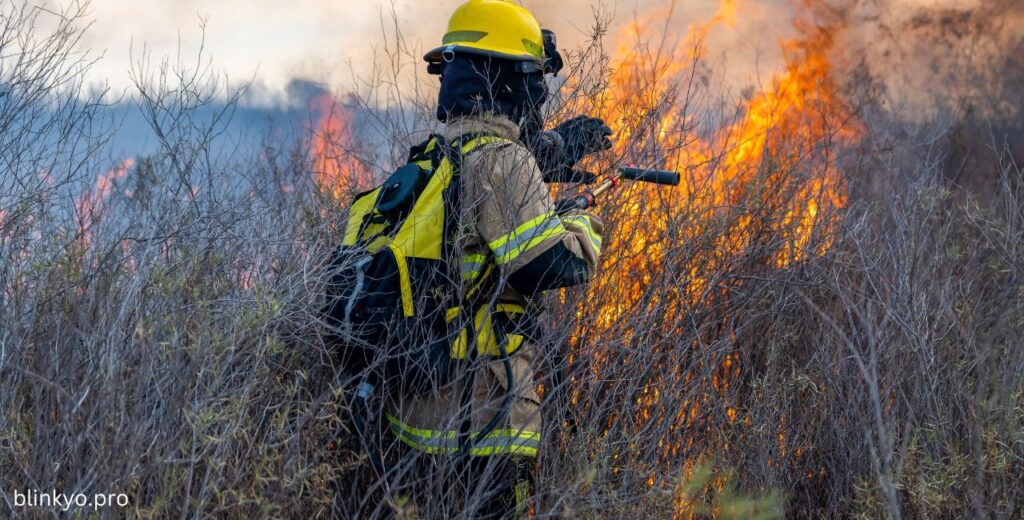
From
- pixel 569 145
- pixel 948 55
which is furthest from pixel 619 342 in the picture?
pixel 948 55

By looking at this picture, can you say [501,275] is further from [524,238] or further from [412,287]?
[412,287]

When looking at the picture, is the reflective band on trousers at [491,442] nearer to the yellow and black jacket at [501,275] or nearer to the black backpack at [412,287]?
the yellow and black jacket at [501,275]

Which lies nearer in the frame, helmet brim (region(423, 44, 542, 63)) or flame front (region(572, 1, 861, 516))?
helmet brim (region(423, 44, 542, 63))

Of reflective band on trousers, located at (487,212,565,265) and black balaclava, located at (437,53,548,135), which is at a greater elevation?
black balaclava, located at (437,53,548,135)

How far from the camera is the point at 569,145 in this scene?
3613 mm

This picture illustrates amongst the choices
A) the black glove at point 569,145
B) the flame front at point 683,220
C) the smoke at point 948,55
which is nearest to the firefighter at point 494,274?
the black glove at point 569,145

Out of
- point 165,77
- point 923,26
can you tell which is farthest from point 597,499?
point 923,26

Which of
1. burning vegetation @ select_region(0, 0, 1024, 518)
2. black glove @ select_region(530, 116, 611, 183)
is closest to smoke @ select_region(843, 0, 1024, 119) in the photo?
burning vegetation @ select_region(0, 0, 1024, 518)

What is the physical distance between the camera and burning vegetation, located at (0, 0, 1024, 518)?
9.57ft

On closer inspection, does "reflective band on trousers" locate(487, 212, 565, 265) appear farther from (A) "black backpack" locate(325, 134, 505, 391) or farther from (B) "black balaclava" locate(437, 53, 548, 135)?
(B) "black balaclava" locate(437, 53, 548, 135)

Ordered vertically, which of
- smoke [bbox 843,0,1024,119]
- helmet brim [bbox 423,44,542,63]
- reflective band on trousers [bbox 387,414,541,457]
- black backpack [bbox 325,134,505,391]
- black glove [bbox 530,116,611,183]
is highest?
smoke [bbox 843,0,1024,119]

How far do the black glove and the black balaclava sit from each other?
170 mm

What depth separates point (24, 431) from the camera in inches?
112

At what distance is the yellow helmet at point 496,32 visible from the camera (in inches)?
135
